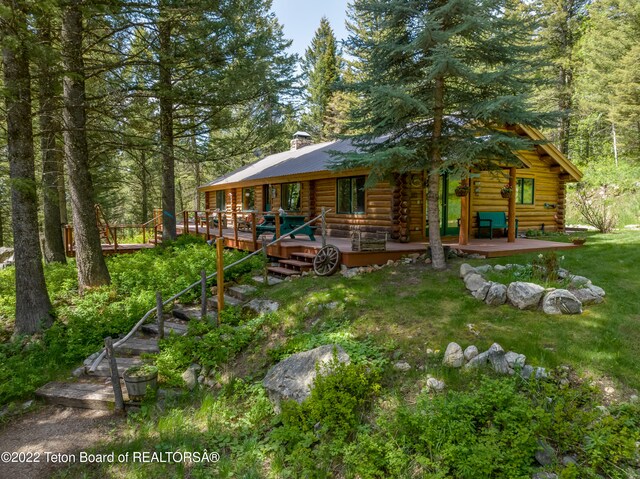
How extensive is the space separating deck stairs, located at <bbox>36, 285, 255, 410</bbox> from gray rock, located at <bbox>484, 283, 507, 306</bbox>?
15.5 ft

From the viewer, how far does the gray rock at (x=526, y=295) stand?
549 cm

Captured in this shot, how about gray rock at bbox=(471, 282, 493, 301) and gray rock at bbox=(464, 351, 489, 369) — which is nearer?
gray rock at bbox=(464, 351, 489, 369)

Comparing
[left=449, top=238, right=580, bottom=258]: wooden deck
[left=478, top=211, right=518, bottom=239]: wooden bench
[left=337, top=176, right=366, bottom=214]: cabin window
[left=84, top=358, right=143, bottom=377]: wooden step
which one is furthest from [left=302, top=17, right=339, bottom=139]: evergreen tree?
[left=84, top=358, right=143, bottom=377]: wooden step

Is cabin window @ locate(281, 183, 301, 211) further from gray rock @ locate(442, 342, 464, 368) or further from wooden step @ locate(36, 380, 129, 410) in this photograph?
gray rock @ locate(442, 342, 464, 368)

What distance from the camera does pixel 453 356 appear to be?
4.66 metres

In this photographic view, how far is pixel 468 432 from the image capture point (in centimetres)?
367

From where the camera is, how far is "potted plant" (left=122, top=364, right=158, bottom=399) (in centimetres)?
521

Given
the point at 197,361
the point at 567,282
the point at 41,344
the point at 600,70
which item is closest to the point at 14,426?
the point at 41,344

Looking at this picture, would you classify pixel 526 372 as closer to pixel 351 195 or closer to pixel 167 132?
pixel 351 195

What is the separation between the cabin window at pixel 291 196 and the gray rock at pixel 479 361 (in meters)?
10.7

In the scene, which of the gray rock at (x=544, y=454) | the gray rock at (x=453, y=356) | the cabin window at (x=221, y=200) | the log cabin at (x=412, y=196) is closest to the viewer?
the gray rock at (x=544, y=454)

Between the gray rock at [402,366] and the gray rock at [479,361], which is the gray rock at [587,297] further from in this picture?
the gray rock at [402,366]

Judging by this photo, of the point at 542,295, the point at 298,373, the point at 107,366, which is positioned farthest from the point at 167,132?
the point at 542,295

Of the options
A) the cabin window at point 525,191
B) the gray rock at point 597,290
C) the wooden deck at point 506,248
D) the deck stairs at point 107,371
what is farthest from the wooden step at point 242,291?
the cabin window at point 525,191
